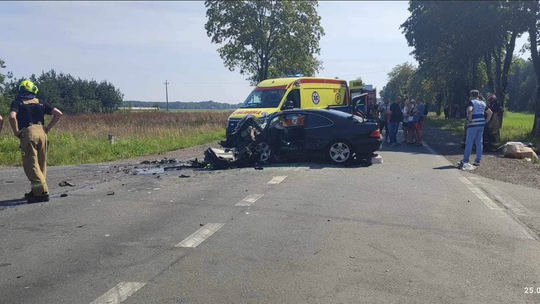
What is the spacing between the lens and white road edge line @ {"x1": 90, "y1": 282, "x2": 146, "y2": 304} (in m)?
4.22

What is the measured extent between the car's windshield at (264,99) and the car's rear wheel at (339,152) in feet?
15.7

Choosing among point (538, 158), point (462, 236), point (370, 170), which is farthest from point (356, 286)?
point (538, 158)

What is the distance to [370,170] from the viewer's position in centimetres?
1230

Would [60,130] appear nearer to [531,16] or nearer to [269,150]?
[269,150]

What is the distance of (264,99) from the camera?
59.3 ft

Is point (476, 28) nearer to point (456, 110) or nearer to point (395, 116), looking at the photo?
point (395, 116)

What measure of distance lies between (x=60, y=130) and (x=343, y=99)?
50.8 ft

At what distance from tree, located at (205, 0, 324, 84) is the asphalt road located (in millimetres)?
35459

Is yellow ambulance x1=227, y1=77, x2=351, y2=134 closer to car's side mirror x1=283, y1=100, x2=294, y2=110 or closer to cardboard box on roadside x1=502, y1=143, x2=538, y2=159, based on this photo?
car's side mirror x1=283, y1=100, x2=294, y2=110

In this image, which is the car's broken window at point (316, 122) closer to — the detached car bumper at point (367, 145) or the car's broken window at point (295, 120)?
the car's broken window at point (295, 120)

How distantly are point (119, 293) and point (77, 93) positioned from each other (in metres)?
81.2

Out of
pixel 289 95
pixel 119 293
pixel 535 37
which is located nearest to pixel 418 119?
pixel 289 95

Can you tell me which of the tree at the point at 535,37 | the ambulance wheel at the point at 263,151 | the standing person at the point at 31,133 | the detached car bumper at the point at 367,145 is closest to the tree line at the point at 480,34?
the tree at the point at 535,37

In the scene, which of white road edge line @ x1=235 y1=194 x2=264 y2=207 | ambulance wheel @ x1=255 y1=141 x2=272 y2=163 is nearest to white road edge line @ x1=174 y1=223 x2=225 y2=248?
white road edge line @ x1=235 y1=194 x2=264 y2=207
